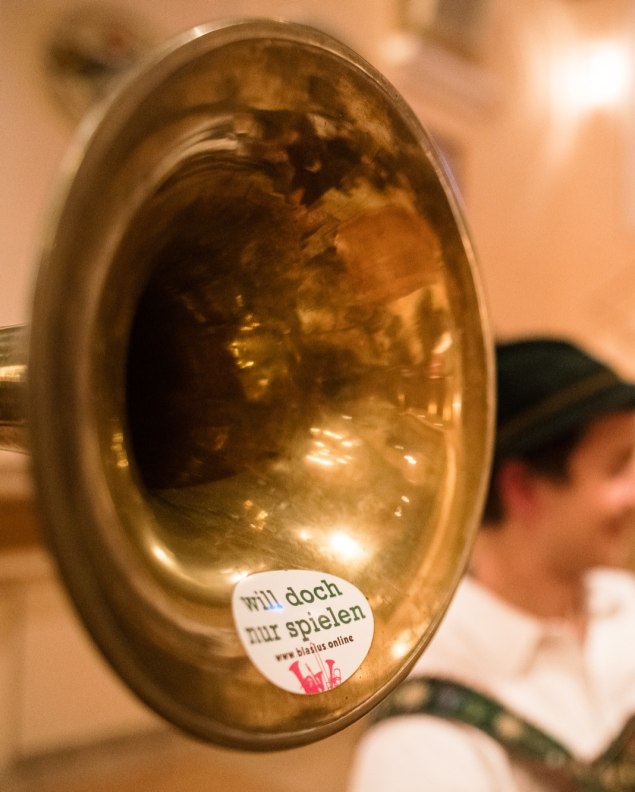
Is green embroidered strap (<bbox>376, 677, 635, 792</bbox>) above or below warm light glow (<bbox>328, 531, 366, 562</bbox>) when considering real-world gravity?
below

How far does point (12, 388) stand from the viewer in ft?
1.06

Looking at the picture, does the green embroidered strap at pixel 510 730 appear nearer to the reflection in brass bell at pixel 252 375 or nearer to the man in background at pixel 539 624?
the man in background at pixel 539 624

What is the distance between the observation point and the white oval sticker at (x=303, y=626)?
364 millimetres

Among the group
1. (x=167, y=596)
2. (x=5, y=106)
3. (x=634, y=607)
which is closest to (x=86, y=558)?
(x=167, y=596)

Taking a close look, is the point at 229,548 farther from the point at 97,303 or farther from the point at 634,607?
the point at 634,607

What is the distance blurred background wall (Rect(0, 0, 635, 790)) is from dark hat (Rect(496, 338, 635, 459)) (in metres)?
A: 0.36

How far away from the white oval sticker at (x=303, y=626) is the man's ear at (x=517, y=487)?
79cm

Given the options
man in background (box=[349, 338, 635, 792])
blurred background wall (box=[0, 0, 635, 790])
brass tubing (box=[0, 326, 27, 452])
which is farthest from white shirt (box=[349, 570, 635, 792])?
brass tubing (box=[0, 326, 27, 452])

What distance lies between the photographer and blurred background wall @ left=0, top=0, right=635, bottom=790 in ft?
3.07

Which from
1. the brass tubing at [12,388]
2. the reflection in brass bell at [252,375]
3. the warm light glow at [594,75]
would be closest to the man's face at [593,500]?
the reflection in brass bell at [252,375]

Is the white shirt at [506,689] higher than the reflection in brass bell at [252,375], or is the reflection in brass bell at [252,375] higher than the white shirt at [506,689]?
the reflection in brass bell at [252,375]

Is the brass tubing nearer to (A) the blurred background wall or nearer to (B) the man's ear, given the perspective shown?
(A) the blurred background wall

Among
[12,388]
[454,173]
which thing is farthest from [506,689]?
[454,173]

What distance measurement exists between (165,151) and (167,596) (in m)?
0.22
